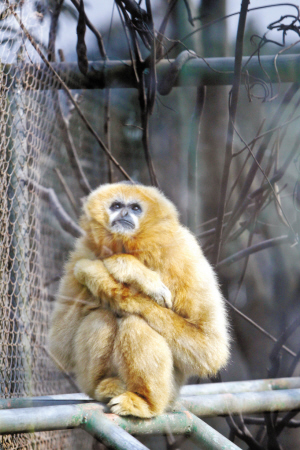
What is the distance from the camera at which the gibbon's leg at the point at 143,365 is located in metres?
1.36

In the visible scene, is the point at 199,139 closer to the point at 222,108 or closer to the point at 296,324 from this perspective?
the point at 222,108

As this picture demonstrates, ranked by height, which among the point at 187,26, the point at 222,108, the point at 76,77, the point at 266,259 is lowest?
the point at 266,259

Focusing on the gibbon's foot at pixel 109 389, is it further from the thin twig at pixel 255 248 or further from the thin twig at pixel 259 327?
the thin twig at pixel 255 248

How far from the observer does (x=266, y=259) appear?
1.95 m

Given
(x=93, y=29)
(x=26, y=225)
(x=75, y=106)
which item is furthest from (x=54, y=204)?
(x=93, y=29)

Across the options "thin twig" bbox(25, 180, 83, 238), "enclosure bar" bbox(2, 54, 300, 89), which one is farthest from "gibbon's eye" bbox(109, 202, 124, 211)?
"enclosure bar" bbox(2, 54, 300, 89)

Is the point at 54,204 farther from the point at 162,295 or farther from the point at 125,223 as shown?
the point at 162,295

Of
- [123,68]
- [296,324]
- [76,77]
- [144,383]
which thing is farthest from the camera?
[296,324]

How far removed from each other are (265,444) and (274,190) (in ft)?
4.43

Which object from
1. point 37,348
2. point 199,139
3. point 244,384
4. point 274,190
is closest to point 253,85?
point 199,139

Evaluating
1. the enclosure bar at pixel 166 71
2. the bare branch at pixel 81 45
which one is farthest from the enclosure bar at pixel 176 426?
the bare branch at pixel 81 45

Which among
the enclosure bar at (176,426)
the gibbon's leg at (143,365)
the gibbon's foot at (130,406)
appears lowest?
the enclosure bar at (176,426)

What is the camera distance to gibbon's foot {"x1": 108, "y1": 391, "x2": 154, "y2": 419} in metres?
1.32

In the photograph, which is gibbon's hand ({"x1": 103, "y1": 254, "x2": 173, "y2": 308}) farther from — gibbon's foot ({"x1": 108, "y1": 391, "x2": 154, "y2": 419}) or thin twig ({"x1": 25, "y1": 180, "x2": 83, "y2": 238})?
thin twig ({"x1": 25, "y1": 180, "x2": 83, "y2": 238})
